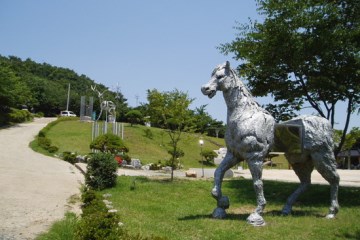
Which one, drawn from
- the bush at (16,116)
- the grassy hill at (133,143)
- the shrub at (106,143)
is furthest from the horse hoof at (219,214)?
the bush at (16,116)

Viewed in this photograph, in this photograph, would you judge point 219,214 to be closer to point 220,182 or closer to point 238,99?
point 220,182

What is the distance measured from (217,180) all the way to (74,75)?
86861 mm

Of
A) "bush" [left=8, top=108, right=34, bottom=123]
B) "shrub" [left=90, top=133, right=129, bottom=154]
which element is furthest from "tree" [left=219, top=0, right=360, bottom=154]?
"bush" [left=8, top=108, right=34, bottom=123]

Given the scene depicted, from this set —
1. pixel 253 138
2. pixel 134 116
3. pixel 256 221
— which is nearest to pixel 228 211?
pixel 256 221

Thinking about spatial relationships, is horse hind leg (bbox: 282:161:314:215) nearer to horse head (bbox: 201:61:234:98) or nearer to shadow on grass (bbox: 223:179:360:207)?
horse head (bbox: 201:61:234:98)

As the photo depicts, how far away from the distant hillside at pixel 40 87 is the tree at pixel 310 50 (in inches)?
1419

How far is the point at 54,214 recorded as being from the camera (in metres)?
9.26

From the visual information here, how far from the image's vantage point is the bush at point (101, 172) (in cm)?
1391

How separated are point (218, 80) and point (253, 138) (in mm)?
1289

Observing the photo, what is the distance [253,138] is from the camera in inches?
277

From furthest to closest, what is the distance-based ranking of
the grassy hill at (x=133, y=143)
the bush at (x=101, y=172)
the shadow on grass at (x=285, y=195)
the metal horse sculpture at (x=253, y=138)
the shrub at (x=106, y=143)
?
the grassy hill at (x=133, y=143) < the shrub at (x=106, y=143) < the bush at (x=101, y=172) < the shadow on grass at (x=285, y=195) < the metal horse sculpture at (x=253, y=138)

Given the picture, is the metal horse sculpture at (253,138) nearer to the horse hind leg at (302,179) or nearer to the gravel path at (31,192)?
the horse hind leg at (302,179)

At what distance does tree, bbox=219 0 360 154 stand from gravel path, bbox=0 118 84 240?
7793 mm

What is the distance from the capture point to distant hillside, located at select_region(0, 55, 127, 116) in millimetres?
43844
